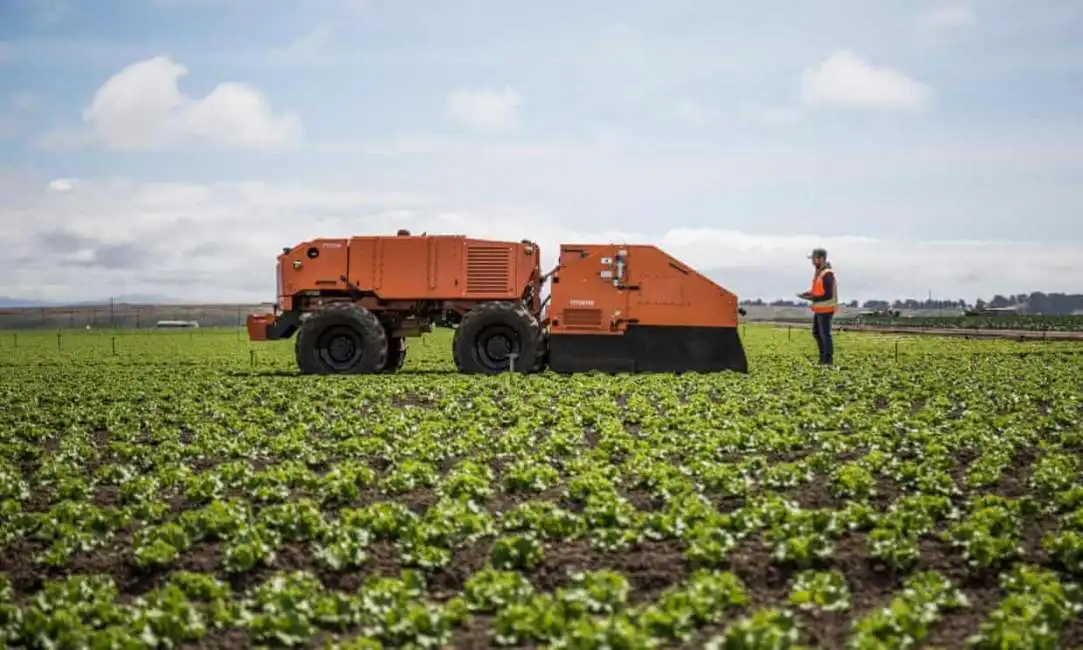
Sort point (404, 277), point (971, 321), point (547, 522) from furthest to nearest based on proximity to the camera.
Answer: point (971, 321) < point (404, 277) < point (547, 522)

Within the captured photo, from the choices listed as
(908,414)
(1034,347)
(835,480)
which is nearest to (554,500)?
(835,480)

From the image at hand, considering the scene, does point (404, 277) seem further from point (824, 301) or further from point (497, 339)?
point (824, 301)

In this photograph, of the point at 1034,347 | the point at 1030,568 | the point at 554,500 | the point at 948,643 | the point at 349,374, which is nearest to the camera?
the point at 948,643

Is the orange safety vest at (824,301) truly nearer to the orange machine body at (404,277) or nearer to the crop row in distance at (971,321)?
the orange machine body at (404,277)

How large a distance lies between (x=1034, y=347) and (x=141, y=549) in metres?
32.2

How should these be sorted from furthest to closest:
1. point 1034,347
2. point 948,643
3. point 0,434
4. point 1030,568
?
point 1034,347 → point 0,434 → point 1030,568 → point 948,643

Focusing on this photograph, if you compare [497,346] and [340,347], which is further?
[340,347]

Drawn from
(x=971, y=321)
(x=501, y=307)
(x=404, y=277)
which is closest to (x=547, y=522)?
(x=501, y=307)

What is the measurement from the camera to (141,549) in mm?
8703

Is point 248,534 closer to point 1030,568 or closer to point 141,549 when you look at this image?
point 141,549

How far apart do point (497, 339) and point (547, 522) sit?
13.0 m

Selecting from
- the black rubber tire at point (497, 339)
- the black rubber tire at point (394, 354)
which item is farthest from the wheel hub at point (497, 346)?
the black rubber tire at point (394, 354)

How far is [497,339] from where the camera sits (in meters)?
22.2

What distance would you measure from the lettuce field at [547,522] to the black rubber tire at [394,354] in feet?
16.8
